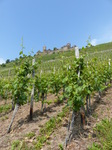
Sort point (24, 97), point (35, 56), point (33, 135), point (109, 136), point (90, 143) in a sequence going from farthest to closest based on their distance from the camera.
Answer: point (35, 56), point (24, 97), point (33, 135), point (90, 143), point (109, 136)

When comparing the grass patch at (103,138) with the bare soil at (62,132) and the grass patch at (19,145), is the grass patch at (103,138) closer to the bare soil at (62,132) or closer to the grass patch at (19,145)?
the bare soil at (62,132)

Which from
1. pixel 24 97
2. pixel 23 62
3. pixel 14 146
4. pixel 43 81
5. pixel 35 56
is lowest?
pixel 14 146

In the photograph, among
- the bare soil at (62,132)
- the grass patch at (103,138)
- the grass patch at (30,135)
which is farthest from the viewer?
the grass patch at (30,135)

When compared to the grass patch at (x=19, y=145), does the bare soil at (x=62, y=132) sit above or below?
above

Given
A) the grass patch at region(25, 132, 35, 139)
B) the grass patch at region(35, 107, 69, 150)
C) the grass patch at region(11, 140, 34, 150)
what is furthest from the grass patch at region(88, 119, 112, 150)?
the grass patch at region(25, 132, 35, 139)

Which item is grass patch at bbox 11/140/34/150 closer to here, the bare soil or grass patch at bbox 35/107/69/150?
the bare soil

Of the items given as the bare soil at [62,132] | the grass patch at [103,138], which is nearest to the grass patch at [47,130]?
the bare soil at [62,132]

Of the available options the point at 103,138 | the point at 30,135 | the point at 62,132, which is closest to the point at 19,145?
the point at 30,135

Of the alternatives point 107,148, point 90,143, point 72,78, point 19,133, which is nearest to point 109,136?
point 107,148

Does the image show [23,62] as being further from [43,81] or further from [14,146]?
[14,146]

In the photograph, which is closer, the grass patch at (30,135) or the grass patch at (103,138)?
the grass patch at (103,138)

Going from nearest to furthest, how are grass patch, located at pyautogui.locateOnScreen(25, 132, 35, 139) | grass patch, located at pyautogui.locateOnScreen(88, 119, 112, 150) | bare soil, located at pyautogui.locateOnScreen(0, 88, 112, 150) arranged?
grass patch, located at pyautogui.locateOnScreen(88, 119, 112, 150) → bare soil, located at pyautogui.locateOnScreen(0, 88, 112, 150) → grass patch, located at pyautogui.locateOnScreen(25, 132, 35, 139)

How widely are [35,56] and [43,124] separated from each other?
355 centimetres

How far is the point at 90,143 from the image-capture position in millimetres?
3707
